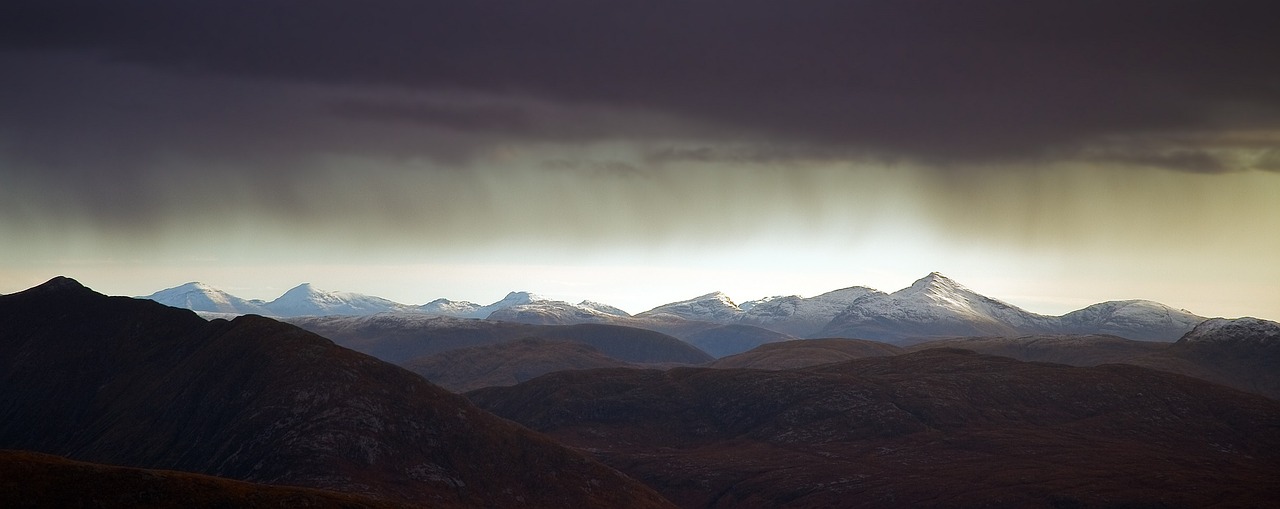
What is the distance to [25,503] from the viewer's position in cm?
19375

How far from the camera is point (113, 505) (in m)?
200

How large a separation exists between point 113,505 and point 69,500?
301 inches

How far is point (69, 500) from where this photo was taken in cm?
19825

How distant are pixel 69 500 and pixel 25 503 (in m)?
7.18

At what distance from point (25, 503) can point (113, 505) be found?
14412 mm
